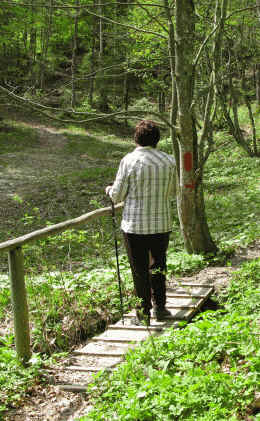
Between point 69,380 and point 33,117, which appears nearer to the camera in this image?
point 69,380

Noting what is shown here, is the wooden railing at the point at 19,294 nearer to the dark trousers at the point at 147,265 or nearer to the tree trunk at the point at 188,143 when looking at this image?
the dark trousers at the point at 147,265

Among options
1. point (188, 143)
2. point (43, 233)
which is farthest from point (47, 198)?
point (43, 233)

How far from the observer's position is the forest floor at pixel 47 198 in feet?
12.7

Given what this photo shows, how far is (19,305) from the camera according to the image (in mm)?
4516

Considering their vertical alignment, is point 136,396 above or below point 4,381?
above

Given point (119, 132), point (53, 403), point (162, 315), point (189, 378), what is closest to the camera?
point (189, 378)

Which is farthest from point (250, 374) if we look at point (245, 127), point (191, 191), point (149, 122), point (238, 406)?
point (245, 127)

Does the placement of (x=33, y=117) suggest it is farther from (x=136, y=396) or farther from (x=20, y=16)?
(x=136, y=396)

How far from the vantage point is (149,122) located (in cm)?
477

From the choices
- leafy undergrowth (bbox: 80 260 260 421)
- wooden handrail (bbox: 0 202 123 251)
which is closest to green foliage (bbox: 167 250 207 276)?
wooden handrail (bbox: 0 202 123 251)

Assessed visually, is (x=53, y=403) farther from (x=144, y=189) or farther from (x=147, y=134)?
(x=147, y=134)

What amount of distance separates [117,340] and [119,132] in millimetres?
25977

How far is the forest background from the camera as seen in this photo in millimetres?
5820

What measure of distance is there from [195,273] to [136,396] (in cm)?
382
